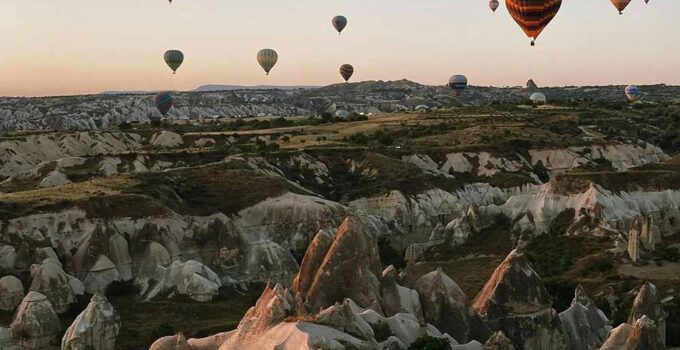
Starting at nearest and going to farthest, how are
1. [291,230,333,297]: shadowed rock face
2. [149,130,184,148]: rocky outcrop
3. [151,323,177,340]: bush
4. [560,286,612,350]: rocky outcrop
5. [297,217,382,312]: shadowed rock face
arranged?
[297,217,382,312]: shadowed rock face, [291,230,333,297]: shadowed rock face, [560,286,612,350]: rocky outcrop, [151,323,177,340]: bush, [149,130,184,148]: rocky outcrop

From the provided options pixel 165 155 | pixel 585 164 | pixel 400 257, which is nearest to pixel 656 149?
pixel 585 164

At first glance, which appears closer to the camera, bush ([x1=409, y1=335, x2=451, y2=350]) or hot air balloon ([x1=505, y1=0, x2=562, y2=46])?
bush ([x1=409, y1=335, x2=451, y2=350])

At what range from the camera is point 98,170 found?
8319 centimetres

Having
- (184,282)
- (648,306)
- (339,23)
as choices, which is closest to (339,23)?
(339,23)

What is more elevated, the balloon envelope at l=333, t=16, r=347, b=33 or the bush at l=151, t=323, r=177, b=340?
the balloon envelope at l=333, t=16, r=347, b=33

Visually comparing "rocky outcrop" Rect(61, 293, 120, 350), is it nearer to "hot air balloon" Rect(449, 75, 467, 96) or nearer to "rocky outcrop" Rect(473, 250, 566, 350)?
"rocky outcrop" Rect(473, 250, 566, 350)

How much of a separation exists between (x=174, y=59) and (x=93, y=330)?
4310 inches

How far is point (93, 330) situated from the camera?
3903cm

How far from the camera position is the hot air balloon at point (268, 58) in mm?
137000

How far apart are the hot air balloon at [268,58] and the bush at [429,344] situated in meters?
114

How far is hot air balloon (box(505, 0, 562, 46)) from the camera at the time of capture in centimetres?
7444

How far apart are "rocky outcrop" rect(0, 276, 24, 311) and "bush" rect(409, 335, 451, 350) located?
30.7 m

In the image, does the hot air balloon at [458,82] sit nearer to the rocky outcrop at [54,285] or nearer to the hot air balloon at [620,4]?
the hot air balloon at [620,4]

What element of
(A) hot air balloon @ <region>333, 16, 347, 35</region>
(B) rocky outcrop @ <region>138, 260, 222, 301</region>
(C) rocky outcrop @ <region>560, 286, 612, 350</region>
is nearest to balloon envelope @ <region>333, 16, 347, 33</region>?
(A) hot air balloon @ <region>333, 16, 347, 35</region>
